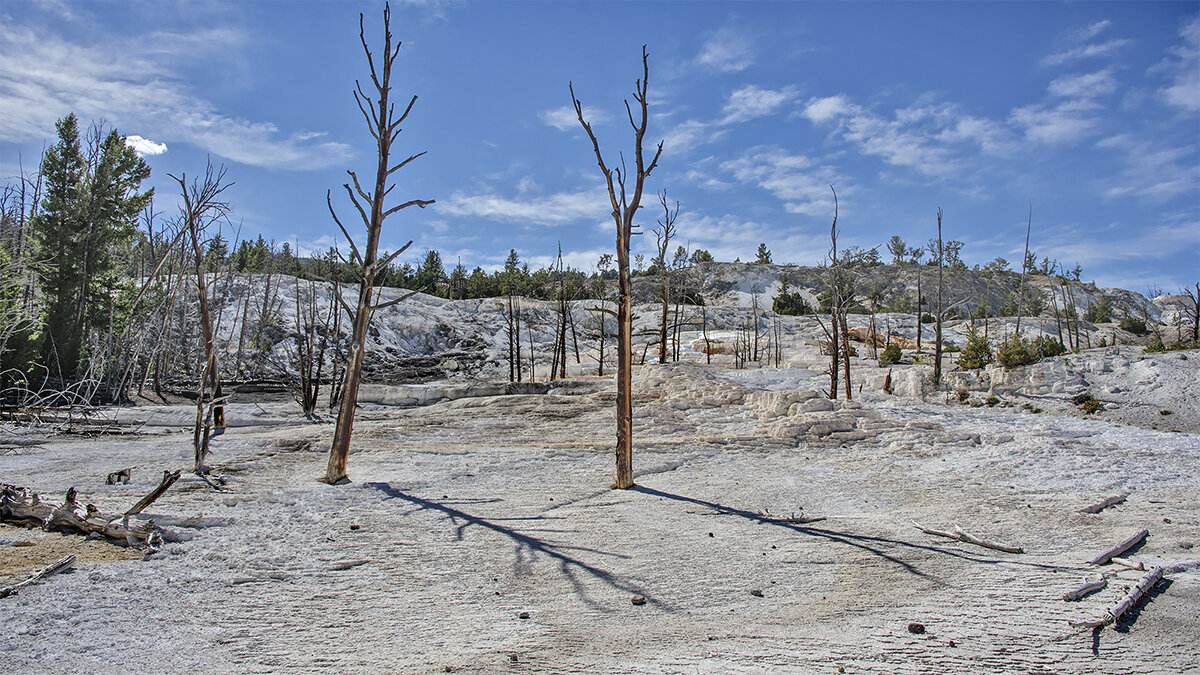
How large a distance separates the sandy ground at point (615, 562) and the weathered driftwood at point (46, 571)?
0.06 metres

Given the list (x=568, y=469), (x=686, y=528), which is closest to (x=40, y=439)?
(x=568, y=469)

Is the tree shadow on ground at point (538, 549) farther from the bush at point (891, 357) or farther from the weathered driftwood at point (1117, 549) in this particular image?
the bush at point (891, 357)

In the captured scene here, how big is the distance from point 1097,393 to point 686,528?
17034mm

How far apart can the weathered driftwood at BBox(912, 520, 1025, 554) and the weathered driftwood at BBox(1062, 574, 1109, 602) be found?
98 centimetres

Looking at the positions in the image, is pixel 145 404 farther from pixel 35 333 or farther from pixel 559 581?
pixel 559 581

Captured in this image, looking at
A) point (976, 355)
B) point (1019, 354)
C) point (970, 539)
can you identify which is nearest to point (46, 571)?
point (970, 539)

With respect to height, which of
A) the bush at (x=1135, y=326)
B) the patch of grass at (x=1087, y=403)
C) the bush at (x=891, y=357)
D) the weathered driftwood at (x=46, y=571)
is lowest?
the patch of grass at (x=1087, y=403)

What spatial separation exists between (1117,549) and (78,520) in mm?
8029

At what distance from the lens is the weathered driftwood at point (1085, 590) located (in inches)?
161

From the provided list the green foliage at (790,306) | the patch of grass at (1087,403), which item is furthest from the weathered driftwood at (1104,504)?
the green foliage at (790,306)

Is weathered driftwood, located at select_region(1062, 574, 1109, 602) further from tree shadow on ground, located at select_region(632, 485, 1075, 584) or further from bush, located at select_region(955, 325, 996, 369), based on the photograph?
bush, located at select_region(955, 325, 996, 369)

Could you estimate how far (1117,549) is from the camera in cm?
A: 500

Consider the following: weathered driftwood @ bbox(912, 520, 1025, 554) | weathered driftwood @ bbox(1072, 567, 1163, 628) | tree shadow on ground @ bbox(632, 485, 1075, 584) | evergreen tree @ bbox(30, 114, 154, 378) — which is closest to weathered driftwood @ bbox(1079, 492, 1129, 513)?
weathered driftwood @ bbox(912, 520, 1025, 554)

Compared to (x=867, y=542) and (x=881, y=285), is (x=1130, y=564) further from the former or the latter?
(x=881, y=285)
